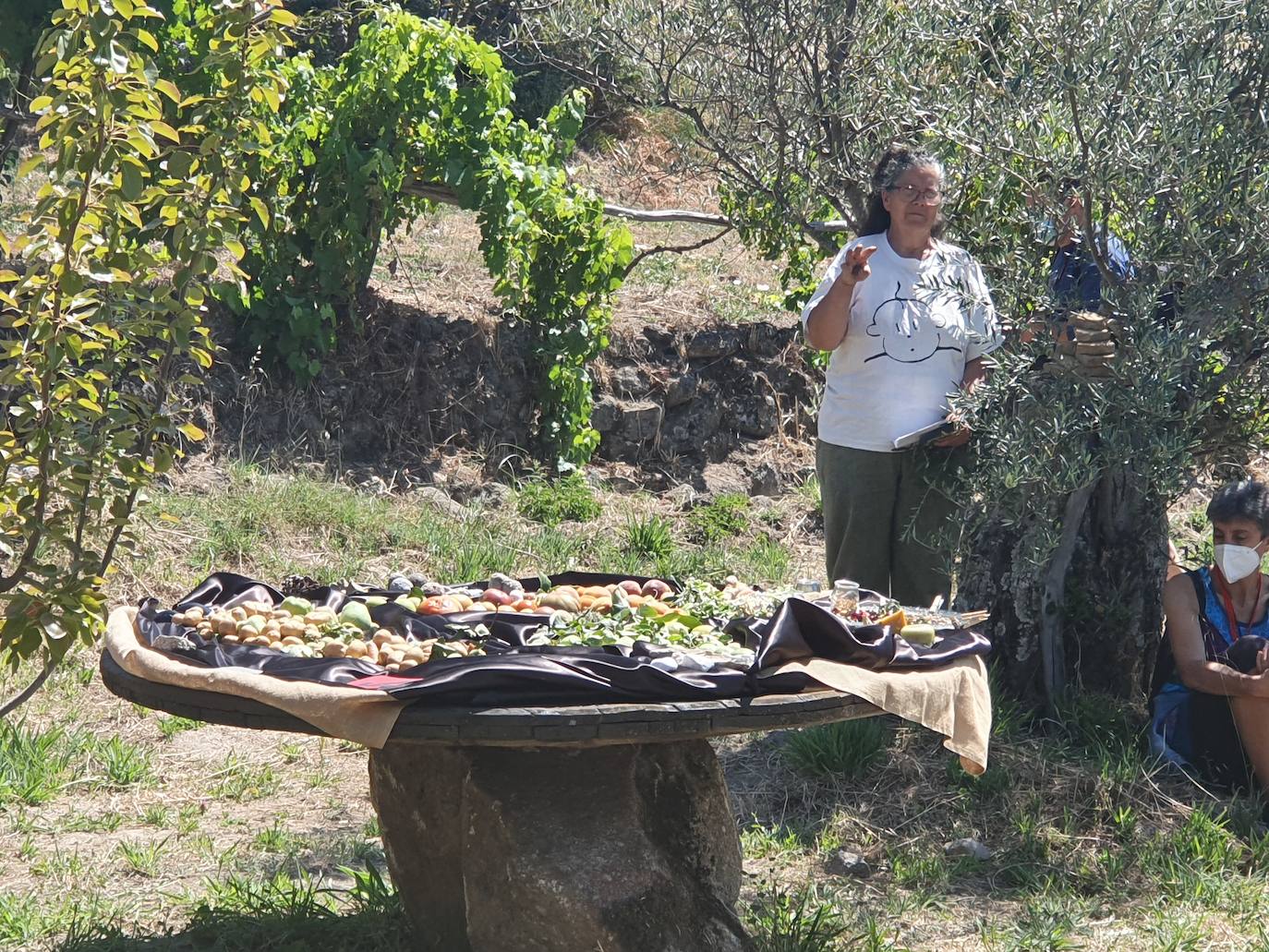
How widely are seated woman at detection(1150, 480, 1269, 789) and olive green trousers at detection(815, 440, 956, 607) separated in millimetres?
745

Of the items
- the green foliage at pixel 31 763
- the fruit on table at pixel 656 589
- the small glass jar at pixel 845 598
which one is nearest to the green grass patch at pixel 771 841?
the fruit on table at pixel 656 589

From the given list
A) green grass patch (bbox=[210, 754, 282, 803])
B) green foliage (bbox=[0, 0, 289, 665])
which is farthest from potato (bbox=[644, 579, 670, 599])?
green grass patch (bbox=[210, 754, 282, 803])

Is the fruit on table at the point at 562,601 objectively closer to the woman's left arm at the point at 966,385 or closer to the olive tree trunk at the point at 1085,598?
the woman's left arm at the point at 966,385

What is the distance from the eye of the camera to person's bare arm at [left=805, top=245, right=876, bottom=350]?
4.14m

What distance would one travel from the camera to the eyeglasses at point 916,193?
14.0ft

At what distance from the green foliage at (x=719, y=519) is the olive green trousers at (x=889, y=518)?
114 inches

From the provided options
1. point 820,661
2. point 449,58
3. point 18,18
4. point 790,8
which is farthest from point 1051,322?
point 18,18

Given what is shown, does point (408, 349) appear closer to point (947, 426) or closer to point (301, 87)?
point (301, 87)

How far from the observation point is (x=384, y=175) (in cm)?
750

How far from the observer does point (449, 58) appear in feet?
24.4

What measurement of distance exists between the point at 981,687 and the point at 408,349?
560cm

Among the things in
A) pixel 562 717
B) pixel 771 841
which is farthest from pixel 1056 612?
pixel 562 717

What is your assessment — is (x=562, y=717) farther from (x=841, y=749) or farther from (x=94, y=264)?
(x=841, y=749)

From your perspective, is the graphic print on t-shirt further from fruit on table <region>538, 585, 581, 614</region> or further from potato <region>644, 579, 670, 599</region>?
fruit on table <region>538, 585, 581, 614</region>
